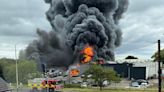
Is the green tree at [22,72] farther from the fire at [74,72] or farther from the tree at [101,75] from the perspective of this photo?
the tree at [101,75]

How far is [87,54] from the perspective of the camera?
5108 inches

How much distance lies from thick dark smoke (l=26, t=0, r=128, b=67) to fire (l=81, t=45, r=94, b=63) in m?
1.52

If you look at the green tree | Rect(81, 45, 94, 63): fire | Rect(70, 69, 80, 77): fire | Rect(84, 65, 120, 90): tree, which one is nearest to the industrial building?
Rect(81, 45, 94, 63): fire

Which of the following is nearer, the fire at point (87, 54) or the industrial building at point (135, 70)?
the industrial building at point (135, 70)

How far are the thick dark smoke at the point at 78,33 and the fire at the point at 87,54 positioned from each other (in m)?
1.52

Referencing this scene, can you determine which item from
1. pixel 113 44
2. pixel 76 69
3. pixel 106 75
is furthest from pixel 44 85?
pixel 113 44

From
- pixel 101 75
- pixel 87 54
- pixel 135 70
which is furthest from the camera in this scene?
pixel 87 54

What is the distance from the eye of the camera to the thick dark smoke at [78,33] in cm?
12562

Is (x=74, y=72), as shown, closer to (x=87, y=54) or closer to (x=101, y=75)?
(x=87, y=54)

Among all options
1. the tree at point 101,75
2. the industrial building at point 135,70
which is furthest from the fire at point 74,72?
the tree at point 101,75

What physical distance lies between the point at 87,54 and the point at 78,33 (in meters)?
8.49

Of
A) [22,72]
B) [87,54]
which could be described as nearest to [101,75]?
[22,72]

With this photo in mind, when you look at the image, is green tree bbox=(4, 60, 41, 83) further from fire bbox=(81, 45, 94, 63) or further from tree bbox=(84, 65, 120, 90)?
fire bbox=(81, 45, 94, 63)

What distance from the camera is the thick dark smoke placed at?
12562 centimetres
